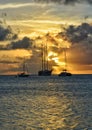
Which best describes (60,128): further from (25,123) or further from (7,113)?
(7,113)

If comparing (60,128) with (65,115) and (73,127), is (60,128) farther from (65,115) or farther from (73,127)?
(65,115)

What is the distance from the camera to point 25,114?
6234cm

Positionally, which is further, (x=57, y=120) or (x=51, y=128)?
(x=57, y=120)

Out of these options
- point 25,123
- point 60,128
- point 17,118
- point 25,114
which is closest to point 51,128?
point 60,128

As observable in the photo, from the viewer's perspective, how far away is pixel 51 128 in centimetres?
4781

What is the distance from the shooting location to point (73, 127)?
48.3 meters

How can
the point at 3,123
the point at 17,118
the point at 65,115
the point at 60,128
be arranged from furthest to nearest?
the point at 65,115, the point at 17,118, the point at 3,123, the point at 60,128

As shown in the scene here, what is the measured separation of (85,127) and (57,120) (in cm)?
694

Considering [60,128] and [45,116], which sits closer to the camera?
[60,128]

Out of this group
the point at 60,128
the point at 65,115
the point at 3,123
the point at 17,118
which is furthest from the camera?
the point at 65,115

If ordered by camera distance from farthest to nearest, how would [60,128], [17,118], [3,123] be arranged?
[17,118], [3,123], [60,128]

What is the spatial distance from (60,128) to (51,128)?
1.00 metres

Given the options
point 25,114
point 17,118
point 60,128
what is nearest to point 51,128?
point 60,128

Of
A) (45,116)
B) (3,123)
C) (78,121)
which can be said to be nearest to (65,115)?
(45,116)
